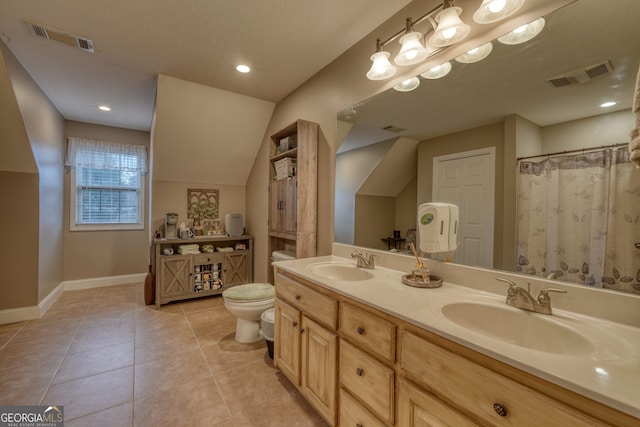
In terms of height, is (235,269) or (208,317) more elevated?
(235,269)

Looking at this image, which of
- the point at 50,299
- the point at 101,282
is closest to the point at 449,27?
the point at 50,299

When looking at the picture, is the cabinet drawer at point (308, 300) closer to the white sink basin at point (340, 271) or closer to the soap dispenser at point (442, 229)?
the white sink basin at point (340, 271)

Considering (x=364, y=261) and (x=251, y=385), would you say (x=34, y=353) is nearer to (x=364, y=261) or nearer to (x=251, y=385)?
(x=251, y=385)

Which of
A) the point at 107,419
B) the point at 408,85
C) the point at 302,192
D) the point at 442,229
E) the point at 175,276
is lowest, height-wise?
the point at 107,419

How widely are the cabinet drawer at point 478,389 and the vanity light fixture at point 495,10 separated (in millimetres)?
1424

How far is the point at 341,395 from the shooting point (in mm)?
1342

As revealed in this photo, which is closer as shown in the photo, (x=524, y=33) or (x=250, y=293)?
(x=524, y=33)

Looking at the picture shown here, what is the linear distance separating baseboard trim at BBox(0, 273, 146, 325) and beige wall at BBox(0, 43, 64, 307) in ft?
0.26

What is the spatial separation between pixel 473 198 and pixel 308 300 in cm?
106

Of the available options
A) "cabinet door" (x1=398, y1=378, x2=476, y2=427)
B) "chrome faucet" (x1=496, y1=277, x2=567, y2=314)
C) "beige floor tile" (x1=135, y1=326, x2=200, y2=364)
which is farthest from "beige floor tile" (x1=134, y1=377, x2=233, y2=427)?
"chrome faucet" (x1=496, y1=277, x2=567, y2=314)

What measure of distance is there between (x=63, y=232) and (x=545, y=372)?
534cm

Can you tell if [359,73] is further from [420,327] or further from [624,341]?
[624,341]

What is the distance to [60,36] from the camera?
2051 mm

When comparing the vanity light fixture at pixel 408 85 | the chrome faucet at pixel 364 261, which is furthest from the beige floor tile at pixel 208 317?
the vanity light fixture at pixel 408 85
